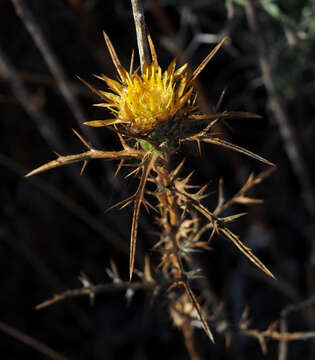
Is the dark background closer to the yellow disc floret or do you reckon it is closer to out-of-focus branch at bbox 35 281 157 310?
out-of-focus branch at bbox 35 281 157 310

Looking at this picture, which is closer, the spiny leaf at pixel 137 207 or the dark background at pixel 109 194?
the spiny leaf at pixel 137 207

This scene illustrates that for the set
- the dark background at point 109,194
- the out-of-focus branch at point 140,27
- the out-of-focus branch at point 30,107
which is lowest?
the dark background at point 109,194

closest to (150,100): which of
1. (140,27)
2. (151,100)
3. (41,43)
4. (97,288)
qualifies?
(151,100)

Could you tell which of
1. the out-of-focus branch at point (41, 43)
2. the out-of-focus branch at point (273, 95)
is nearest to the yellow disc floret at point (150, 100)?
the out-of-focus branch at point (41, 43)

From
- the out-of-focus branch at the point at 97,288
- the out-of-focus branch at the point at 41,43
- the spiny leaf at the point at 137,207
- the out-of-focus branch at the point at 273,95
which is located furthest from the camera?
the out-of-focus branch at the point at 273,95

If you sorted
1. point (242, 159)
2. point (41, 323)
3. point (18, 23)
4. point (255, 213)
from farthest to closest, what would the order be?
1. point (18, 23)
2. point (242, 159)
3. point (41, 323)
4. point (255, 213)

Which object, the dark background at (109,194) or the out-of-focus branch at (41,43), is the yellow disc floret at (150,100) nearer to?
the out-of-focus branch at (41,43)

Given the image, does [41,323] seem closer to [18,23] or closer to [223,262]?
[223,262]

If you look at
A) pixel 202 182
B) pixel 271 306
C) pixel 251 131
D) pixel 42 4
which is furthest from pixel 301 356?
pixel 42 4

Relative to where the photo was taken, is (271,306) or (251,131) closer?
(271,306)
